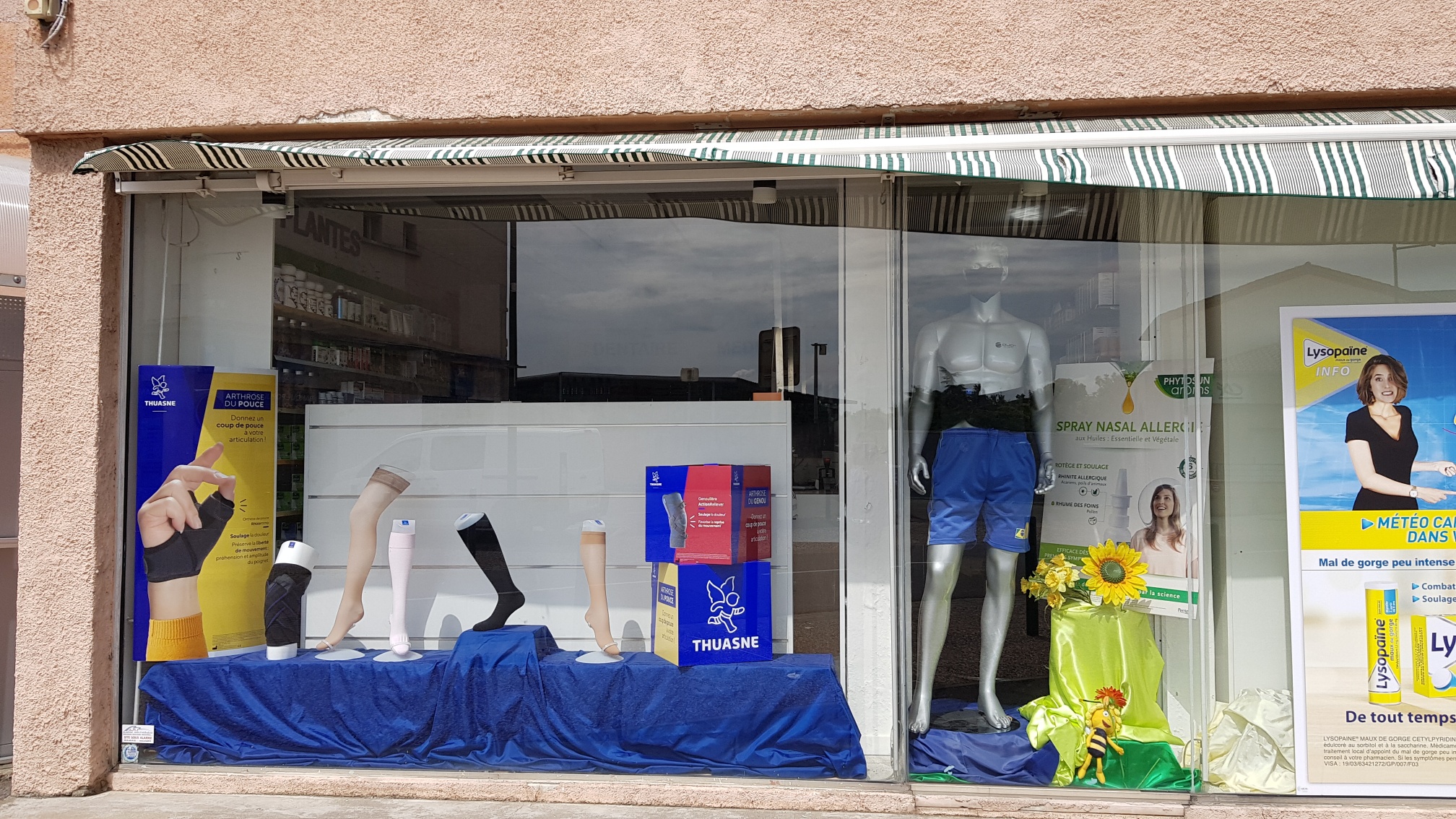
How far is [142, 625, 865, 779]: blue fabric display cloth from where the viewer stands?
4031 millimetres

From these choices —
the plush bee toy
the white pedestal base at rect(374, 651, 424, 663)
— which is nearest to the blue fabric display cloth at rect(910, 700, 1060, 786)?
the plush bee toy

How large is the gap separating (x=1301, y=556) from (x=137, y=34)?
16.9 ft

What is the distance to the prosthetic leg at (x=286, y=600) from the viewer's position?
4.32 metres

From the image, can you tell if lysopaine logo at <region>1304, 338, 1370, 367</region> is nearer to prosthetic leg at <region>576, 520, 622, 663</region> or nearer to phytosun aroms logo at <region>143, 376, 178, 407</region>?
prosthetic leg at <region>576, 520, 622, 663</region>

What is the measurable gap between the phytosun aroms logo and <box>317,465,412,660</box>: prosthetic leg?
890 millimetres

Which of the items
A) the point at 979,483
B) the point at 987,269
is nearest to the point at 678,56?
the point at 987,269

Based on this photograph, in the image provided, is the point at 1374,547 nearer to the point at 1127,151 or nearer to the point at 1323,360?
the point at 1323,360

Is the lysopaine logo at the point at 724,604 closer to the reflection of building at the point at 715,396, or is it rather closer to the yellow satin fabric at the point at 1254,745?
the reflection of building at the point at 715,396

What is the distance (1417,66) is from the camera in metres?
3.69

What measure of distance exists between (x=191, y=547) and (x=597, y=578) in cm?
175

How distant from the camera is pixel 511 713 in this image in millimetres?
4156

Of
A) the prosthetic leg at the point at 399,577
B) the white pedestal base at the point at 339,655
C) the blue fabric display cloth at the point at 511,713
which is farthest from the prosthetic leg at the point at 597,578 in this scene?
the white pedestal base at the point at 339,655

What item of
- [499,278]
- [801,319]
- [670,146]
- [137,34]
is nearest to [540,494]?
[499,278]

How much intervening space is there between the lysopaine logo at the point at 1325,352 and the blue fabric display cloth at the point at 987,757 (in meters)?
1.83
